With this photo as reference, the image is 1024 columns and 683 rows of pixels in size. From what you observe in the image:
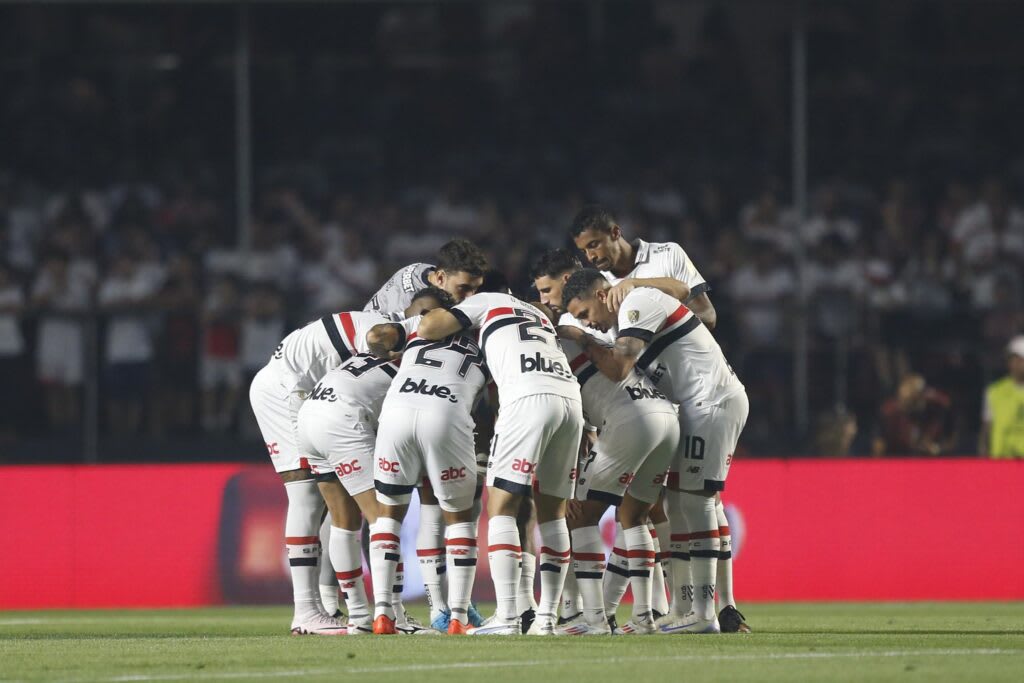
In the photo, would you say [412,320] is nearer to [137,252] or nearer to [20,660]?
[20,660]

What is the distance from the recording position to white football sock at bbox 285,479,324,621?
34.4ft

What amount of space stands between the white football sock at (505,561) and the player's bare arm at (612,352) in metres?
1.06

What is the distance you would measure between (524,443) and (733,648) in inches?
63.9

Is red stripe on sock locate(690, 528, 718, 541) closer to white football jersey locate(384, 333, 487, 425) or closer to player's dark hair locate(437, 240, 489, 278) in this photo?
white football jersey locate(384, 333, 487, 425)

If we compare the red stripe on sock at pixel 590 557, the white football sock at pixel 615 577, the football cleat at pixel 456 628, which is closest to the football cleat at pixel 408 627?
the football cleat at pixel 456 628

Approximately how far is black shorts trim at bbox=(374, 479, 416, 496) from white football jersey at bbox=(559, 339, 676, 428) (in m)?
1.17

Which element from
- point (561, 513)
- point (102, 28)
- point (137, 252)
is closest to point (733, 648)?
point (561, 513)

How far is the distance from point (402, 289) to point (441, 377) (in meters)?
1.57

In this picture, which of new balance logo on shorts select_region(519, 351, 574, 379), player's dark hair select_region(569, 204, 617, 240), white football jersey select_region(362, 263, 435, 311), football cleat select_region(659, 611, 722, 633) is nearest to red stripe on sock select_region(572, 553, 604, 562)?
football cleat select_region(659, 611, 722, 633)

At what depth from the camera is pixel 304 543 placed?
1069cm

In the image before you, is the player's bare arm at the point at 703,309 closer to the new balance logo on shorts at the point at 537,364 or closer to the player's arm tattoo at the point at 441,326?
the new balance logo on shorts at the point at 537,364

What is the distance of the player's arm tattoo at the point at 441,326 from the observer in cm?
964

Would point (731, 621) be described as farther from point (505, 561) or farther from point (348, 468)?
point (348, 468)

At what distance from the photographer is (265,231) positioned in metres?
19.1
